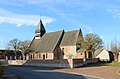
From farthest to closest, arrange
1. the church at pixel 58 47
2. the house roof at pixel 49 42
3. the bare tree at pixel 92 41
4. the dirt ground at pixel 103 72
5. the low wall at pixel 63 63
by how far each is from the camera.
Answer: the house roof at pixel 49 42 < the church at pixel 58 47 < the bare tree at pixel 92 41 < the low wall at pixel 63 63 < the dirt ground at pixel 103 72

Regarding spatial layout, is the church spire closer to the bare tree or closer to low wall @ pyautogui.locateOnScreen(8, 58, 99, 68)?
the bare tree

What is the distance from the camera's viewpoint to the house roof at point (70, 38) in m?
68.7

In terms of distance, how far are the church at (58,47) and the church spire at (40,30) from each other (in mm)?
2766

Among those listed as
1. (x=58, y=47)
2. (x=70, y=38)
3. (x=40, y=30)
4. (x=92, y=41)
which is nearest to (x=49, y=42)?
(x=58, y=47)

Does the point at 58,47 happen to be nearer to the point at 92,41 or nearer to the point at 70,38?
the point at 70,38

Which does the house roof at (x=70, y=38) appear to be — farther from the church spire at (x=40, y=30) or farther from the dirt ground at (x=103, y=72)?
the dirt ground at (x=103, y=72)

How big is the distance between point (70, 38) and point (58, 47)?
16.4 feet

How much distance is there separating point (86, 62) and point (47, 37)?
3197 centimetres

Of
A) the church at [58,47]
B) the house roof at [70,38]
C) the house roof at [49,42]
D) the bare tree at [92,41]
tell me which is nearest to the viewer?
the bare tree at [92,41]

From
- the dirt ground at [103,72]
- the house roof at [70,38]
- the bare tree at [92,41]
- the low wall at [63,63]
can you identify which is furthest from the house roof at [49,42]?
the dirt ground at [103,72]

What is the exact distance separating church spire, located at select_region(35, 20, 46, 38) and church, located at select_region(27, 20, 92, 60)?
2.77 metres

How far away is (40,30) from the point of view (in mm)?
85688

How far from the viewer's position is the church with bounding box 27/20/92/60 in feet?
221

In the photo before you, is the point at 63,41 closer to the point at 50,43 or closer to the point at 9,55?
the point at 50,43
